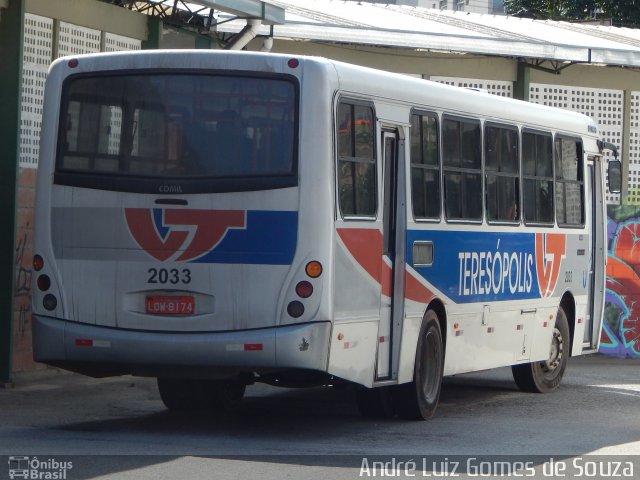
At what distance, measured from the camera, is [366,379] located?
38.2ft

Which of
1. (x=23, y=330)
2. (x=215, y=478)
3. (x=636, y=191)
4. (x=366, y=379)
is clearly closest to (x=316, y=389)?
(x=23, y=330)

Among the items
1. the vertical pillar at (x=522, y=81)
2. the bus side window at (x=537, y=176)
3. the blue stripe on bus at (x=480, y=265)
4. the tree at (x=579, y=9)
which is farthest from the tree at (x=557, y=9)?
the blue stripe on bus at (x=480, y=265)

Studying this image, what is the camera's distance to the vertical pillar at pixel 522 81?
24.0 m

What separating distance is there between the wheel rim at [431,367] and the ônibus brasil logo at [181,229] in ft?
8.57

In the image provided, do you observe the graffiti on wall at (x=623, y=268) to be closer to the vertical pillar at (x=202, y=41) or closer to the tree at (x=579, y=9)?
the vertical pillar at (x=202, y=41)

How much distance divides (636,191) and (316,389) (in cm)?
1126

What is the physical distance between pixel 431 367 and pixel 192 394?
2.10 meters

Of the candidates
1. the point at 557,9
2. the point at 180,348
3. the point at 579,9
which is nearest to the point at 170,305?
the point at 180,348

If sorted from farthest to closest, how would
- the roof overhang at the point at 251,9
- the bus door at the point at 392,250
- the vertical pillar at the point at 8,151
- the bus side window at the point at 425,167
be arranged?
the roof overhang at the point at 251,9 → the vertical pillar at the point at 8,151 → the bus side window at the point at 425,167 → the bus door at the point at 392,250

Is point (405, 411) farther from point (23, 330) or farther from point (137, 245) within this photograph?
point (23, 330)

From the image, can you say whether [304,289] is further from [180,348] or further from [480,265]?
[480,265]

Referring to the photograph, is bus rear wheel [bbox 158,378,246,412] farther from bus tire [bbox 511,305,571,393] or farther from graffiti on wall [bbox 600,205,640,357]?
graffiti on wall [bbox 600,205,640,357]

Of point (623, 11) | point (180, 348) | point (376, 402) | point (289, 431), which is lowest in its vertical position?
point (289, 431)

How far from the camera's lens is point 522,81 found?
79.0 ft
